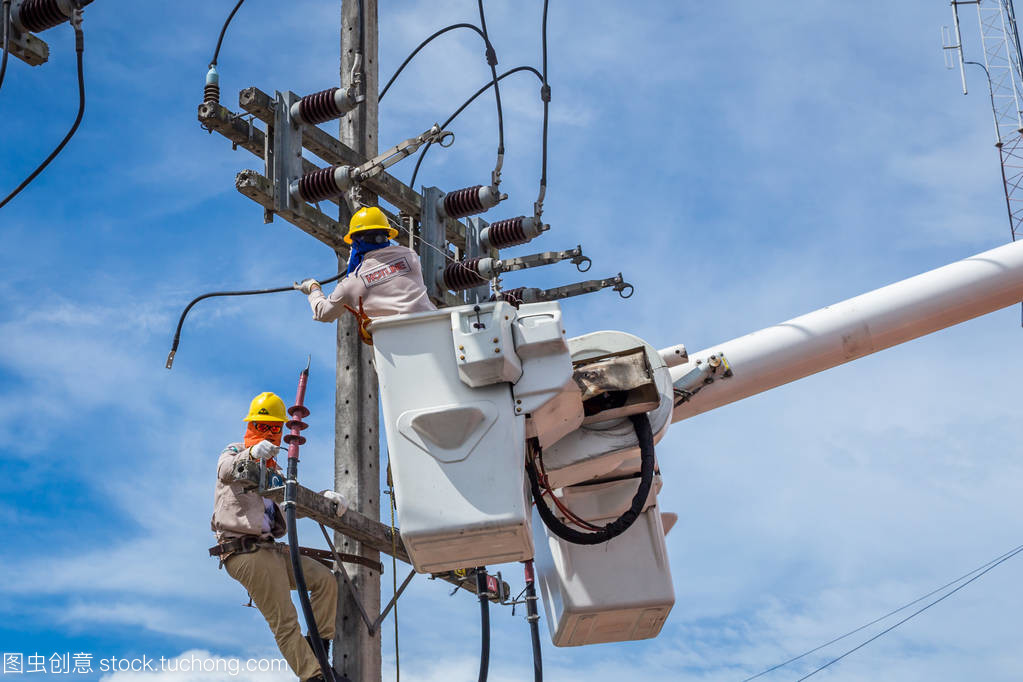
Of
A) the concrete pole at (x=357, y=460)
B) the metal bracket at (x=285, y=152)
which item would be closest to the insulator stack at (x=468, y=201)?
the concrete pole at (x=357, y=460)

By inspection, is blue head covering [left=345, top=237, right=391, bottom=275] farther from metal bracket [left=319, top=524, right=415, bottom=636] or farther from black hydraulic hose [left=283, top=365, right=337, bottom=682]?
metal bracket [left=319, top=524, right=415, bottom=636]

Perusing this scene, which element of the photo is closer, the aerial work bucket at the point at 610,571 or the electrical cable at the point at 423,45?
the aerial work bucket at the point at 610,571

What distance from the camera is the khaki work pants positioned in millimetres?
7422

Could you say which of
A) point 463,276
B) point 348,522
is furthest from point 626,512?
point 463,276

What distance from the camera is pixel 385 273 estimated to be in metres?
6.20

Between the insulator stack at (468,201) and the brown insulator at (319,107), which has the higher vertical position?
the brown insulator at (319,107)

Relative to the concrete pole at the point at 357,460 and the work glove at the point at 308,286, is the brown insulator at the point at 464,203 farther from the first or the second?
the work glove at the point at 308,286

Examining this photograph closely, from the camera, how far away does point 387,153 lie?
336 inches

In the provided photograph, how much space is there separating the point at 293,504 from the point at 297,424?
427mm

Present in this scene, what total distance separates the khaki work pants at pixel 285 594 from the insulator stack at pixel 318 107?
2.70 m

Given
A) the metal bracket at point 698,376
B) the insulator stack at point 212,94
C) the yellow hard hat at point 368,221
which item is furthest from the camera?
the insulator stack at point 212,94

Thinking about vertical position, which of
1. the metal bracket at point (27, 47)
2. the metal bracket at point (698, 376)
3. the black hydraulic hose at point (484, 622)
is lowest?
the black hydraulic hose at point (484, 622)

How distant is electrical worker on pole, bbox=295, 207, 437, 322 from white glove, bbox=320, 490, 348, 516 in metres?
1.31

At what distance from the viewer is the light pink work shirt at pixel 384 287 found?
242 inches
